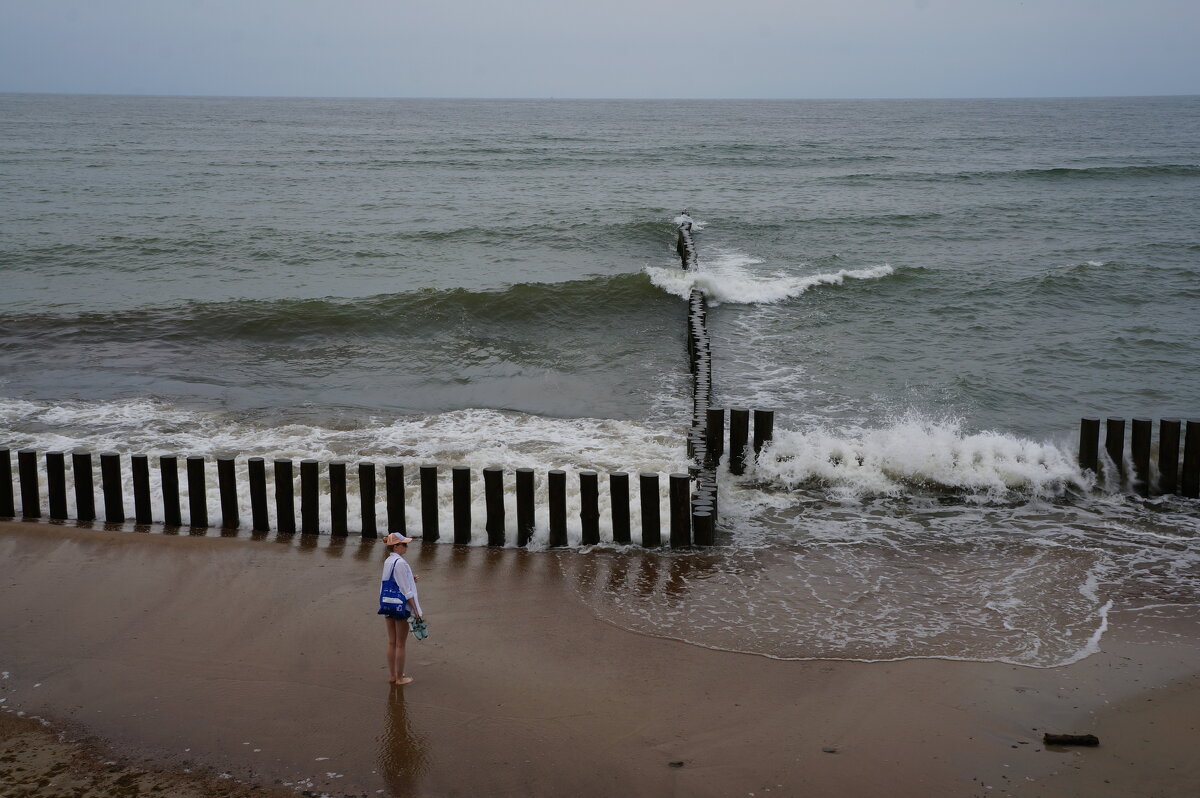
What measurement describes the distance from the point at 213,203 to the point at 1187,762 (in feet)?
125

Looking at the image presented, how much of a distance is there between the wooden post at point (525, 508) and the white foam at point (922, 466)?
3.24 meters

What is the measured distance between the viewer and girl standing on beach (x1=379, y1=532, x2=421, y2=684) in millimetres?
6793

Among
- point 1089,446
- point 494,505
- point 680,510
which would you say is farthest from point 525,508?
point 1089,446

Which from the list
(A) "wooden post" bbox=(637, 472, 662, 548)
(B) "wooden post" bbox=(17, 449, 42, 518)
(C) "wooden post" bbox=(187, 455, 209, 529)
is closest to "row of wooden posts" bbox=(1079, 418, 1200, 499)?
(A) "wooden post" bbox=(637, 472, 662, 548)

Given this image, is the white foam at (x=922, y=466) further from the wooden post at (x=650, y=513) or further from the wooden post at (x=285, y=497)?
the wooden post at (x=285, y=497)

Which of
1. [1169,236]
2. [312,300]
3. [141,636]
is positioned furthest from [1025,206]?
[141,636]

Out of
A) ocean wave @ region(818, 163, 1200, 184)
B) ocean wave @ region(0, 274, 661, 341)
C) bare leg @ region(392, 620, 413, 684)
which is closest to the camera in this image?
bare leg @ region(392, 620, 413, 684)

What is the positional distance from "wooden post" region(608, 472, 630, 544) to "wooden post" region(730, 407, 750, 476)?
8.63ft

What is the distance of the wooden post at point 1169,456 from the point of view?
10.7 metres

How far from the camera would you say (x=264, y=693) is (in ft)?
22.6

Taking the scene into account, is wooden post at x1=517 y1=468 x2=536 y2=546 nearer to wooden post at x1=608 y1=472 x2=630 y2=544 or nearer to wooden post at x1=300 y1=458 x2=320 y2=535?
wooden post at x1=608 y1=472 x2=630 y2=544

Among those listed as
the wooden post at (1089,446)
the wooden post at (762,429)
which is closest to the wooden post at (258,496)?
the wooden post at (762,429)

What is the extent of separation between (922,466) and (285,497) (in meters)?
7.06

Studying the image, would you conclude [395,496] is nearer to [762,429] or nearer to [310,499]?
[310,499]
